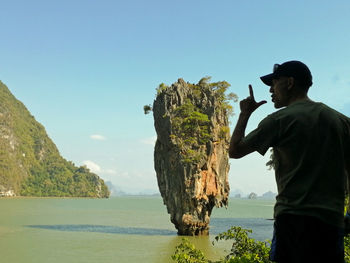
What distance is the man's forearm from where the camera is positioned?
7.14 ft

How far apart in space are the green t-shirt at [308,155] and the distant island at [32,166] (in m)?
130

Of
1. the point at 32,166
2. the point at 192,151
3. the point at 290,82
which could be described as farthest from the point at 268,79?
the point at 32,166

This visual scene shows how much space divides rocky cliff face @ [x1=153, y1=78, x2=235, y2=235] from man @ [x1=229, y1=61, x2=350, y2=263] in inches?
897

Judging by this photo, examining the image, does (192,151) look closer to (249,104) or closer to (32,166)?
(249,104)

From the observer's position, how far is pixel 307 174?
1967 mm

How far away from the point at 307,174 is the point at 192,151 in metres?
23.3

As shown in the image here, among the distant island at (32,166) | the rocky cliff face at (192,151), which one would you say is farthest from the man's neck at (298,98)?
the distant island at (32,166)

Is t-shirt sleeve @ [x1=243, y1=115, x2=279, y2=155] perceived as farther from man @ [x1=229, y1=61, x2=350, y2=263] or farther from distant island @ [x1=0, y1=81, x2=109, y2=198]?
distant island @ [x1=0, y1=81, x2=109, y2=198]

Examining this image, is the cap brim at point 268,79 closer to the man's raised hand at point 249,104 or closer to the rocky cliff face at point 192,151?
the man's raised hand at point 249,104

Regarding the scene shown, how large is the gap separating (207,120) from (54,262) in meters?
13.4

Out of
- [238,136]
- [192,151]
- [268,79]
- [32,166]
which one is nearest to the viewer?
[238,136]

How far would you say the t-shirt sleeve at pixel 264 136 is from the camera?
2.05 metres

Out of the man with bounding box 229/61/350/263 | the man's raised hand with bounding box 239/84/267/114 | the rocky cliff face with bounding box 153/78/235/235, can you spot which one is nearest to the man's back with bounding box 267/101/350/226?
the man with bounding box 229/61/350/263

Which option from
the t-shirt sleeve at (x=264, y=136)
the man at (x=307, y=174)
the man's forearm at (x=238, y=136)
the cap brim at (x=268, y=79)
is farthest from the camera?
the cap brim at (x=268, y=79)
